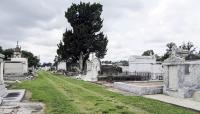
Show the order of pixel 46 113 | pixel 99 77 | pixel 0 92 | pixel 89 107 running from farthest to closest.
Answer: pixel 99 77, pixel 0 92, pixel 89 107, pixel 46 113

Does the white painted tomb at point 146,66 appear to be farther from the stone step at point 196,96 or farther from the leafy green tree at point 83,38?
the stone step at point 196,96

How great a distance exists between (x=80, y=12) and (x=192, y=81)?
140 feet

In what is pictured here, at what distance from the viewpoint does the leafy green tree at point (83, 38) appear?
2311 inches

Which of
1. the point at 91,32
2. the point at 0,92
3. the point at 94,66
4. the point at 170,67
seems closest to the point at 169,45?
the point at 91,32

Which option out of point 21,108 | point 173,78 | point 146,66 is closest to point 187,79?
point 173,78

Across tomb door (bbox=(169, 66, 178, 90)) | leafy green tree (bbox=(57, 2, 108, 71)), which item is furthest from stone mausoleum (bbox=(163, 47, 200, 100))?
leafy green tree (bbox=(57, 2, 108, 71))

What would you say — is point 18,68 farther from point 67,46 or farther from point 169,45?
point 169,45

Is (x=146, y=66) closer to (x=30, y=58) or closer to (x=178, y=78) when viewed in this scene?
(x=178, y=78)

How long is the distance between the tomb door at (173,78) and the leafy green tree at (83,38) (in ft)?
123

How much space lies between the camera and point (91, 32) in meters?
60.4

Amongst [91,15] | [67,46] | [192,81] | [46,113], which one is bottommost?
[46,113]

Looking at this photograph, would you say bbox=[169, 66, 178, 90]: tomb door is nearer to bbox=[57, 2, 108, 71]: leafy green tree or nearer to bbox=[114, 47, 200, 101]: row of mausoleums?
bbox=[114, 47, 200, 101]: row of mausoleums

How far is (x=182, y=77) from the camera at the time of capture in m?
20.3

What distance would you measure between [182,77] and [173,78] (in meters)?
0.92
